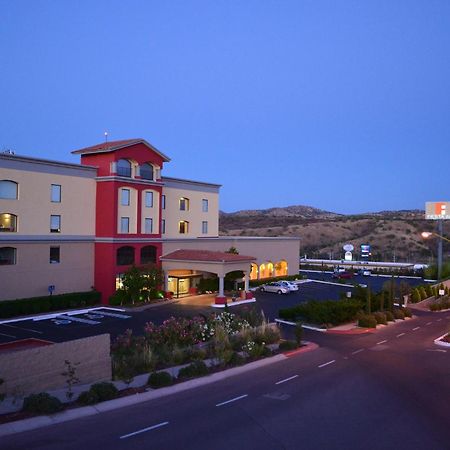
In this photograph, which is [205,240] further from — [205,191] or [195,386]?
[195,386]

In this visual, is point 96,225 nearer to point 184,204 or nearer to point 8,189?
point 8,189

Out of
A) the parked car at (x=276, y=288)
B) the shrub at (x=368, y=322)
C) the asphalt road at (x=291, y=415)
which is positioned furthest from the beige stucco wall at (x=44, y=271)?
the asphalt road at (x=291, y=415)

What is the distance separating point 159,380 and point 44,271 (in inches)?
906

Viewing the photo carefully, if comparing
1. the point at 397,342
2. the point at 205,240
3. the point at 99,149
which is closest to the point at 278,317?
the point at 397,342

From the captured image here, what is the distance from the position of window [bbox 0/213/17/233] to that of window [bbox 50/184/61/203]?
334cm

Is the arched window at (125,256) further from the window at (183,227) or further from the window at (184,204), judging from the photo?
the window at (184,204)

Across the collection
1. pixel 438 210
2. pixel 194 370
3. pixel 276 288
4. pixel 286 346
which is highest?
pixel 438 210

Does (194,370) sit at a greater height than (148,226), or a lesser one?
lesser

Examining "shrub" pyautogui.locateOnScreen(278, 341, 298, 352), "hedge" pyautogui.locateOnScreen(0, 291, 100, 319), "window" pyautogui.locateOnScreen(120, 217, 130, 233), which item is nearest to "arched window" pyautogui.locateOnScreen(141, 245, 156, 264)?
"window" pyautogui.locateOnScreen(120, 217, 130, 233)

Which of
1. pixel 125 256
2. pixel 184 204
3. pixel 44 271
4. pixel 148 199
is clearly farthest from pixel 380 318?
pixel 44 271

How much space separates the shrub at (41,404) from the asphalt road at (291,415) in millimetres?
899

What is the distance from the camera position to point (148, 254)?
148 feet

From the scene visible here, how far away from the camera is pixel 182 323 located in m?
24.7

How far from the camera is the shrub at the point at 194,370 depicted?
19125mm
